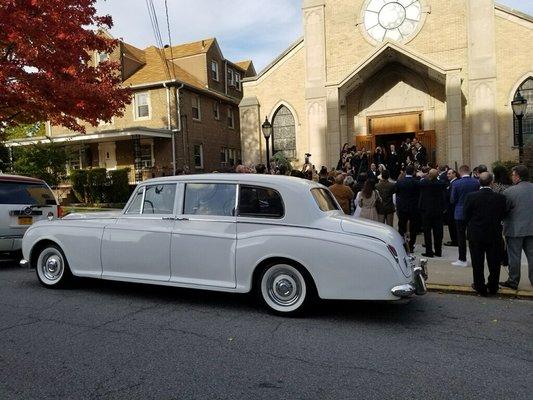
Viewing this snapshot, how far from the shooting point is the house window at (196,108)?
28.3m

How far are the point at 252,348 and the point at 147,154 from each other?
2365 cm

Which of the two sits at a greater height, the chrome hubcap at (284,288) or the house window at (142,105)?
the house window at (142,105)

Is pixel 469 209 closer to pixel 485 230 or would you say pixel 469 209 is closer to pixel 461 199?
pixel 485 230

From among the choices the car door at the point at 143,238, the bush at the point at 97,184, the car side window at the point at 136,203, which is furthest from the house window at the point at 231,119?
the car door at the point at 143,238

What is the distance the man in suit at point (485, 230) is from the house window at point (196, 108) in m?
23.3

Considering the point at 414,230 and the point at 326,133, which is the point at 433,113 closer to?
the point at 326,133

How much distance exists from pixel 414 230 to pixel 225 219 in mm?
5591

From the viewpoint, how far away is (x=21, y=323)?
539 cm

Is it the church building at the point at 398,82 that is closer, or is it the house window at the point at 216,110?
the church building at the point at 398,82

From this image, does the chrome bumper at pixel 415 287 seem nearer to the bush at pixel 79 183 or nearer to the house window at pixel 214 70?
the bush at pixel 79 183

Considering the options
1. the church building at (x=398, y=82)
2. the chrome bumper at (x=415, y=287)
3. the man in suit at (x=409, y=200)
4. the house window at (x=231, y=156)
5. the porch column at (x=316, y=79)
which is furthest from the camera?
the house window at (x=231, y=156)

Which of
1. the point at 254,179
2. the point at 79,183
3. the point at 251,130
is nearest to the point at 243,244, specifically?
the point at 254,179

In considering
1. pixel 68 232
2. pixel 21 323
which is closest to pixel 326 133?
pixel 68 232

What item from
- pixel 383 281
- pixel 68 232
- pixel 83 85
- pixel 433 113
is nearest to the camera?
pixel 383 281
